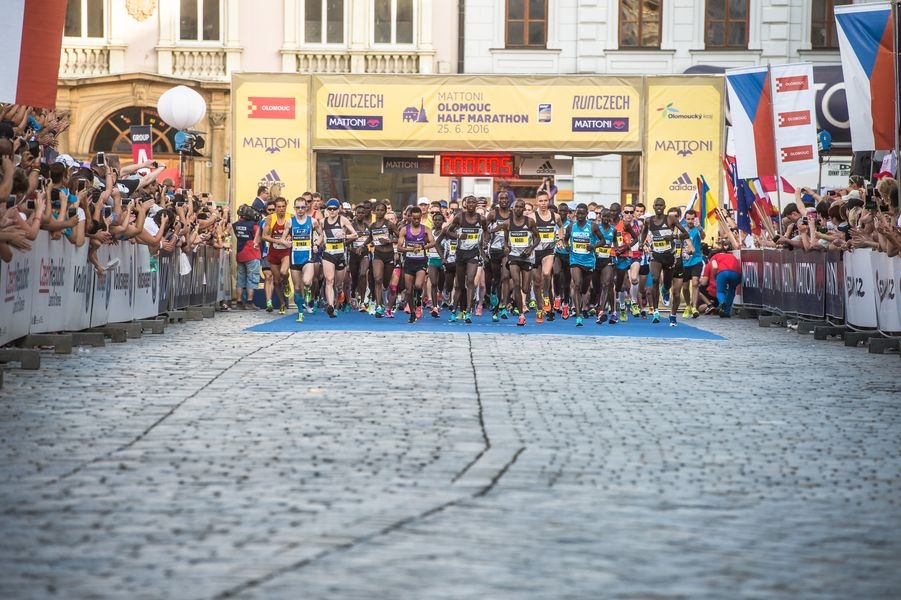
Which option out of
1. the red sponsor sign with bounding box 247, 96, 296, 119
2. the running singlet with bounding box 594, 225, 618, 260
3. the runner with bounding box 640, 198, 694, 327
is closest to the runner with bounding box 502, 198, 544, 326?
the running singlet with bounding box 594, 225, 618, 260

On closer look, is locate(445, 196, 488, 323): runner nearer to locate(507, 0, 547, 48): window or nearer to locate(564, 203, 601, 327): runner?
locate(564, 203, 601, 327): runner

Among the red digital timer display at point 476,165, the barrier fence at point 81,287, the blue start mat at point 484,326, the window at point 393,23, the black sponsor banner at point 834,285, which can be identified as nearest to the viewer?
the barrier fence at point 81,287

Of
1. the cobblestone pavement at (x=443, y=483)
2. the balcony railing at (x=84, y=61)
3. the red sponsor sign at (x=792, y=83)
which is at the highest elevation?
the balcony railing at (x=84, y=61)

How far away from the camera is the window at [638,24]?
4228cm

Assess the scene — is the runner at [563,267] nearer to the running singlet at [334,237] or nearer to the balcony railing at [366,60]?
the running singlet at [334,237]

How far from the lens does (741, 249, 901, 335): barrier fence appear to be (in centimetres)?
1881

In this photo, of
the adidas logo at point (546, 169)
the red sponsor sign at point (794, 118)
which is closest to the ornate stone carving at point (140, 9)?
the adidas logo at point (546, 169)

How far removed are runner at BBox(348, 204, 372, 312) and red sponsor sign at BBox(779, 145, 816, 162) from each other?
7127 millimetres

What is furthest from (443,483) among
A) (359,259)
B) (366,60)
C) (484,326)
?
(366,60)

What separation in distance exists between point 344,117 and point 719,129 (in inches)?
293

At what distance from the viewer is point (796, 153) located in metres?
26.3

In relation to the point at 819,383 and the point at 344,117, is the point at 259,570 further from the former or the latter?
the point at 344,117

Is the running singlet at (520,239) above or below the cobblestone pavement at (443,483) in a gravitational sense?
above

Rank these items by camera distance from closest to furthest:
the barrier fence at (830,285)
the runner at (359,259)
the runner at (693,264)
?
the barrier fence at (830,285) → the runner at (359,259) → the runner at (693,264)
